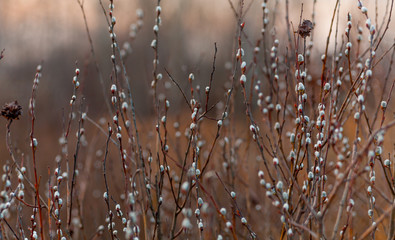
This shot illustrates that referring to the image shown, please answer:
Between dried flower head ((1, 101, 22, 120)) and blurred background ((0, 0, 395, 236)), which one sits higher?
blurred background ((0, 0, 395, 236))

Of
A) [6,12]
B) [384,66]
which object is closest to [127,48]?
[384,66]

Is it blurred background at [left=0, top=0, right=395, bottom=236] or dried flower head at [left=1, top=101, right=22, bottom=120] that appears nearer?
dried flower head at [left=1, top=101, right=22, bottom=120]

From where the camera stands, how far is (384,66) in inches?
160

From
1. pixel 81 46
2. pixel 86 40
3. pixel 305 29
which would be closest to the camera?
pixel 305 29

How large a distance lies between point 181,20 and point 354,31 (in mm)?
11316

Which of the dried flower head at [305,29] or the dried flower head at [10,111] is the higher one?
the dried flower head at [305,29]

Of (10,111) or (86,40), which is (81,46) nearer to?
(86,40)

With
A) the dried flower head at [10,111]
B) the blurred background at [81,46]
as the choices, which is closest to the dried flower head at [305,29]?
the dried flower head at [10,111]

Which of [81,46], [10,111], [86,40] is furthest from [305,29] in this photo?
[81,46]

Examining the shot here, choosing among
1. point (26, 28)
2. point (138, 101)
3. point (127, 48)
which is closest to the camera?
point (127, 48)

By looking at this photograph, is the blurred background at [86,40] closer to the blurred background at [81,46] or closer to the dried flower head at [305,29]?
the blurred background at [81,46]

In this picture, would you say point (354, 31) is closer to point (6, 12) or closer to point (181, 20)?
point (6, 12)

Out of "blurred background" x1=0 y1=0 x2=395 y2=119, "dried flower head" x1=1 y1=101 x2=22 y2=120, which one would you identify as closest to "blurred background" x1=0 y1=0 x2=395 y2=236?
"blurred background" x1=0 y1=0 x2=395 y2=119

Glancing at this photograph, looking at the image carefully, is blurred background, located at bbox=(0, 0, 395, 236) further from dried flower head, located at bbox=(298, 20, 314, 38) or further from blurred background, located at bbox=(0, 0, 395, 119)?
dried flower head, located at bbox=(298, 20, 314, 38)
